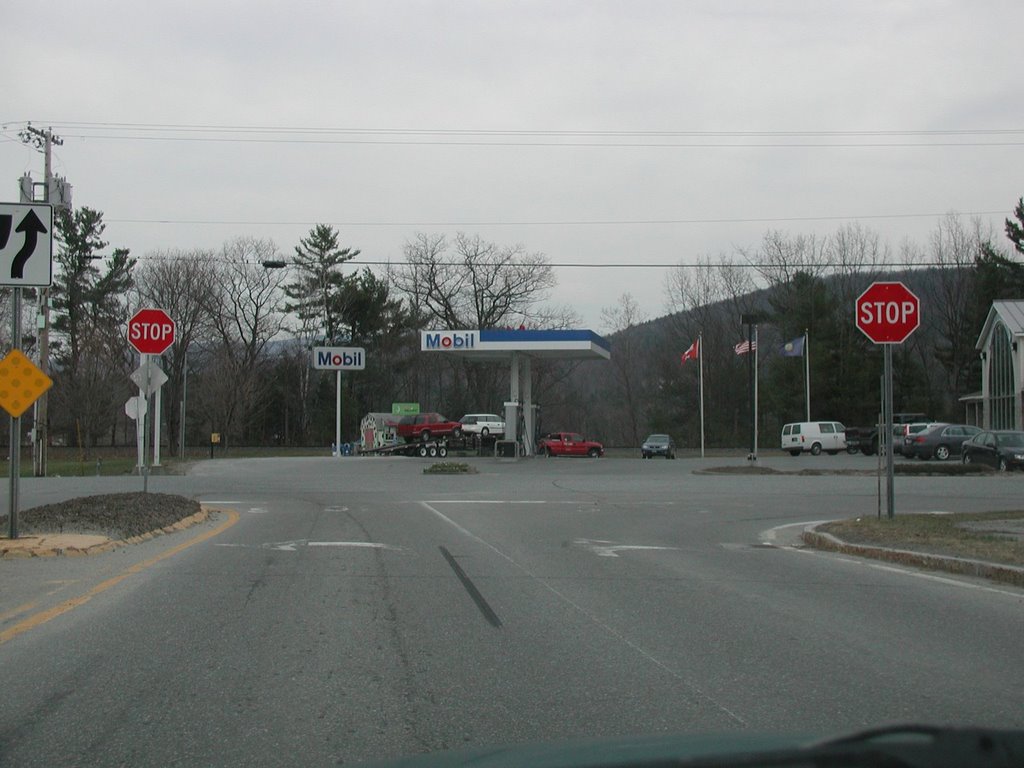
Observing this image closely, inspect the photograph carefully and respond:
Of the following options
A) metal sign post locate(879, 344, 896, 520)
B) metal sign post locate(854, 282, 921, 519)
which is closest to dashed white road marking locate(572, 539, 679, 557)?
metal sign post locate(879, 344, 896, 520)

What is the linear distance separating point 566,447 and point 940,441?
69.7ft

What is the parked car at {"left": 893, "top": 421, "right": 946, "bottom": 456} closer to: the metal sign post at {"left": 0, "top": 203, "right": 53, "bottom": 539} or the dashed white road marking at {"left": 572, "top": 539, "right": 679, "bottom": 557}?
the dashed white road marking at {"left": 572, "top": 539, "right": 679, "bottom": 557}

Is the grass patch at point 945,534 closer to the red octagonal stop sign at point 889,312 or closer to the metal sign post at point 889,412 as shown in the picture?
the metal sign post at point 889,412

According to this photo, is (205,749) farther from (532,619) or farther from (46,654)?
(532,619)

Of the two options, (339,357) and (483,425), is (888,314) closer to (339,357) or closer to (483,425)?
(483,425)

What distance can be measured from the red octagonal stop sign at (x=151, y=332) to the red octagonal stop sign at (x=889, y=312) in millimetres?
15828

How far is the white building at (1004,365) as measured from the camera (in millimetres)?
50594

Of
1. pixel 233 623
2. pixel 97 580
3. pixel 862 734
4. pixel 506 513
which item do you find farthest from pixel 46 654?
pixel 506 513

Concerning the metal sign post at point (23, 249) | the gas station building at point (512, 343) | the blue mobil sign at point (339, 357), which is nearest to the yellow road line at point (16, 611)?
the metal sign post at point (23, 249)

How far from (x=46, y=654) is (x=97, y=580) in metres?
3.69

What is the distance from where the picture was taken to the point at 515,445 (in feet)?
160

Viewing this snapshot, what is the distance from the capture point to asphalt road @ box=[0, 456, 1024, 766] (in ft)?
18.5

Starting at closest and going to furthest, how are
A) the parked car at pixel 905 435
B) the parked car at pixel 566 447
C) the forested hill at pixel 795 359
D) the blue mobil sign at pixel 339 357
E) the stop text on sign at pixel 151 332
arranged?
the stop text on sign at pixel 151 332 → the parked car at pixel 905 435 → the parked car at pixel 566 447 → the blue mobil sign at pixel 339 357 → the forested hill at pixel 795 359

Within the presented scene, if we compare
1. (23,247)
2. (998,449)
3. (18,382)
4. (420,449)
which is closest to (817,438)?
(998,449)
